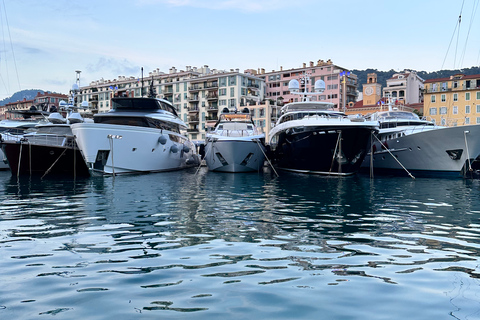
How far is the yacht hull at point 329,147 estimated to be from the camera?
2414 centimetres

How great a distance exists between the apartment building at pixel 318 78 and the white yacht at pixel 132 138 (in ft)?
174

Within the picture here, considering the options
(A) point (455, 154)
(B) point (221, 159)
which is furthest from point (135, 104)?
(A) point (455, 154)

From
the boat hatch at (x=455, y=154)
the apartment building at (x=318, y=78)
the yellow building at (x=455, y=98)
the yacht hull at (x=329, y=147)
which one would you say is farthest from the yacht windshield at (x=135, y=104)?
the apartment building at (x=318, y=78)

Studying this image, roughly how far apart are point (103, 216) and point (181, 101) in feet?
272

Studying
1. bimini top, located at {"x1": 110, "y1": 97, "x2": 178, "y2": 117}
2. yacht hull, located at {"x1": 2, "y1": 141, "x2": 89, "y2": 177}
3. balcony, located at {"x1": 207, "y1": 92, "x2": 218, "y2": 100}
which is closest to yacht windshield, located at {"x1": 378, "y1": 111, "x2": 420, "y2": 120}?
bimini top, located at {"x1": 110, "y1": 97, "x2": 178, "y2": 117}

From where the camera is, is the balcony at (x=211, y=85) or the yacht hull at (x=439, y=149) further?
the balcony at (x=211, y=85)

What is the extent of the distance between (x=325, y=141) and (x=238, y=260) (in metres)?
18.8

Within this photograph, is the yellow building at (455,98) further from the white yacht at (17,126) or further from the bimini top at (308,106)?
the white yacht at (17,126)

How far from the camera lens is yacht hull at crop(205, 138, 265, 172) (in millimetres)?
27594

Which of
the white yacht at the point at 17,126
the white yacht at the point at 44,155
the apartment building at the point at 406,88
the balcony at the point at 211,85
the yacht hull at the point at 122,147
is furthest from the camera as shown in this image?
the balcony at the point at 211,85

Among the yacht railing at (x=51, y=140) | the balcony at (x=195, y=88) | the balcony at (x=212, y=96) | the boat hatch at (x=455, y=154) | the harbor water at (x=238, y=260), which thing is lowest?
the harbor water at (x=238, y=260)

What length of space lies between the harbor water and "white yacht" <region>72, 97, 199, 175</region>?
10218 millimetres

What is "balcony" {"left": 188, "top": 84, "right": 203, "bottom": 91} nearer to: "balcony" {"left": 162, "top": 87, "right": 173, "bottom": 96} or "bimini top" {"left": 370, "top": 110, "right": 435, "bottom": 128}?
"balcony" {"left": 162, "top": 87, "right": 173, "bottom": 96}

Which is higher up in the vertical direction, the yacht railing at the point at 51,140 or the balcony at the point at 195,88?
the balcony at the point at 195,88
